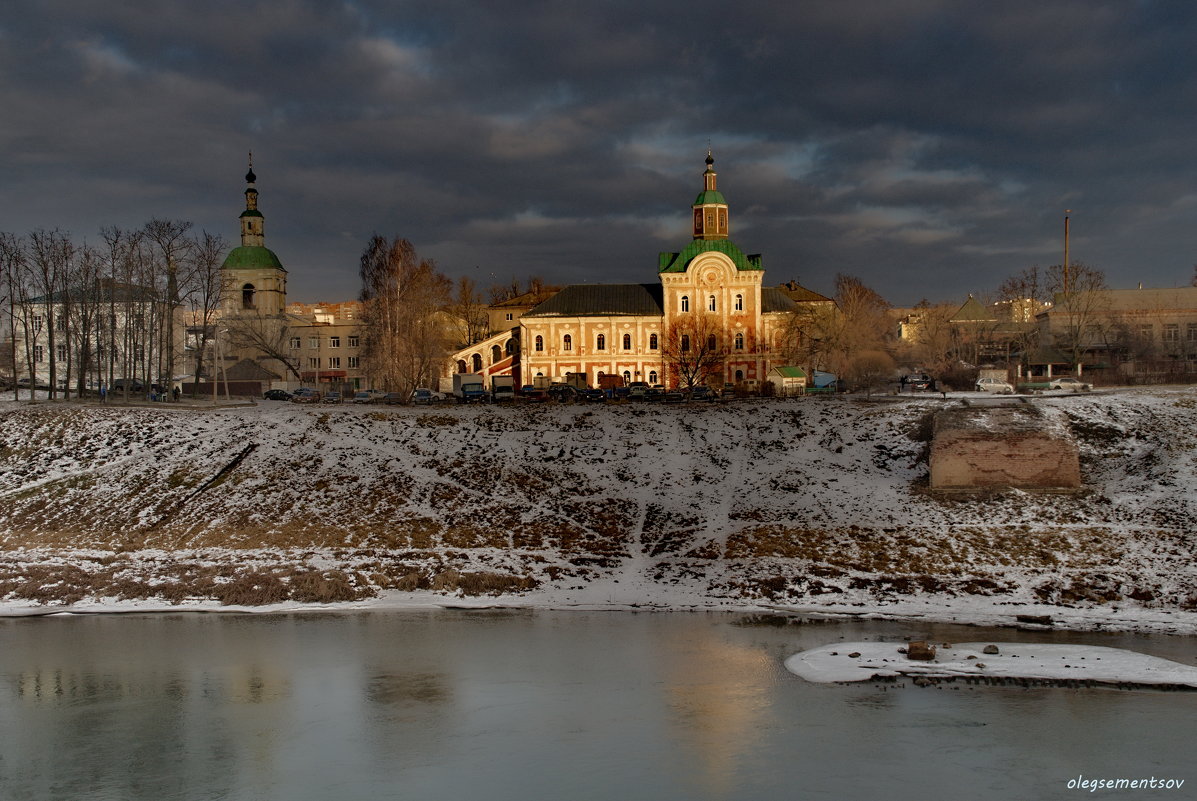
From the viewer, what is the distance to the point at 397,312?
185 ft

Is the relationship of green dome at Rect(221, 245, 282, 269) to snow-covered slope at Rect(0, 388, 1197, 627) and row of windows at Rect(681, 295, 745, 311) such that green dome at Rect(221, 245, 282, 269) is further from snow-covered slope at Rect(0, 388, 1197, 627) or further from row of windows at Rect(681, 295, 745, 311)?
snow-covered slope at Rect(0, 388, 1197, 627)

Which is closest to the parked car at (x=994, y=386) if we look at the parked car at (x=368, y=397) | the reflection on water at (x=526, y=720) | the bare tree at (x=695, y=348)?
the bare tree at (x=695, y=348)

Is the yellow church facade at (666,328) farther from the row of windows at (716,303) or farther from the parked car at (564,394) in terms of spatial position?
the parked car at (564,394)

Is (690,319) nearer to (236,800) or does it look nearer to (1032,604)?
(1032,604)

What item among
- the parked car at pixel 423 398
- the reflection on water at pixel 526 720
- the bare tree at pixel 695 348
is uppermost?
the bare tree at pixel 695 348

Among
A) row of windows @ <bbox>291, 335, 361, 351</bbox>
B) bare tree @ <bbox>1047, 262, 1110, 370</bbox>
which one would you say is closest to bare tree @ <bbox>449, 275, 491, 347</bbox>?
row of windows @ <bbox>291, 335, 361, 351</bbox>

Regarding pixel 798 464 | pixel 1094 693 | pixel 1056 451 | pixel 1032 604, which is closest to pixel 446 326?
pixel 798 464

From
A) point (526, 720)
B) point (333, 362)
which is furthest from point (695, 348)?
point (526, 720)

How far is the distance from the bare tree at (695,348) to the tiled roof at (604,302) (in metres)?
3.25

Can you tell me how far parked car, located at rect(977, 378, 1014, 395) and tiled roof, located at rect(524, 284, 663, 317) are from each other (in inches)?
1130

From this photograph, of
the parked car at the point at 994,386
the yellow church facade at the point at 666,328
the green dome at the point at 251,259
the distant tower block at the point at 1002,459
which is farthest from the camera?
the green dome at the point at 251,259

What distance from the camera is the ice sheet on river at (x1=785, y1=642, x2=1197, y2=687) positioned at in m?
19.0

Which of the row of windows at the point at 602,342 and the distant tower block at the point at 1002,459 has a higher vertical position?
the row of windows at the point at 602,342

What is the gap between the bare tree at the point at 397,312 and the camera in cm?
5562
